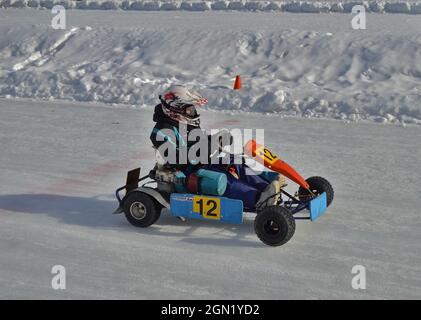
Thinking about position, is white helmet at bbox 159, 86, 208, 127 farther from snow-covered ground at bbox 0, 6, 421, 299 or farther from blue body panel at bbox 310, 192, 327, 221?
blue body panel at bbox 310, 192, 327, 221

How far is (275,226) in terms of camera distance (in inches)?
246

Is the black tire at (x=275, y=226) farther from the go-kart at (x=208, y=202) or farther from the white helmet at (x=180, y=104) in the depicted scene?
the white helmet at (x=180, y=104)

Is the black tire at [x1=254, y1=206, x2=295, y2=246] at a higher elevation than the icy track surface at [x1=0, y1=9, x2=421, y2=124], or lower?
lower

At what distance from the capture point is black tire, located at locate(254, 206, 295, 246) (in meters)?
6.16

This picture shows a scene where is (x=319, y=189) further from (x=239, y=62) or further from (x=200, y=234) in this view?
(x=239, y=62)

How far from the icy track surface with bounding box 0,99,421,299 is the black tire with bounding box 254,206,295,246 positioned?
114 millimetres

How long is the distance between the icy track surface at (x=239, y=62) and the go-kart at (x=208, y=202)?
5168 mm

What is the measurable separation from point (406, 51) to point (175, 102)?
8.22 m

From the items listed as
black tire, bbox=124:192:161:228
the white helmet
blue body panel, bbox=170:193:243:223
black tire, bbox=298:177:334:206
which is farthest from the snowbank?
black tire, bbox=124:192:161:228

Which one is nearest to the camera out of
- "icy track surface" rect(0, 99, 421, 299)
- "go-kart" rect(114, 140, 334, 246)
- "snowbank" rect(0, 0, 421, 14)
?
"icy track surface" rect(0, 99, 421, 299)

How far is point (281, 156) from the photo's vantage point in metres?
9.77

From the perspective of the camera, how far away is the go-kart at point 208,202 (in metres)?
6.28

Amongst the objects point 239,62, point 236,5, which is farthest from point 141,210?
point 236,5

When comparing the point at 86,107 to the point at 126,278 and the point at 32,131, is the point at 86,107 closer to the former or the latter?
the point at 32,131
